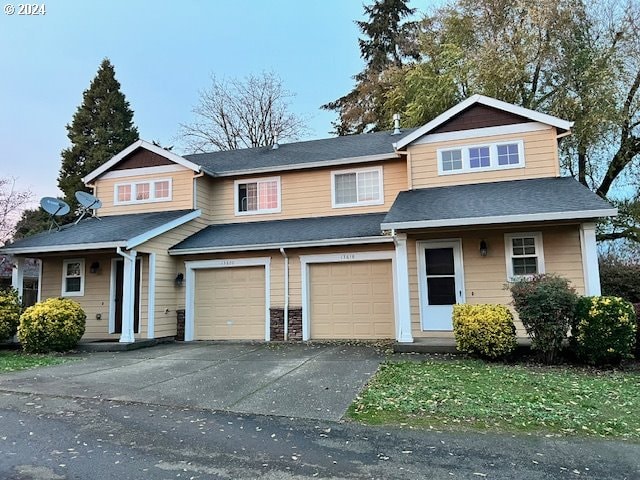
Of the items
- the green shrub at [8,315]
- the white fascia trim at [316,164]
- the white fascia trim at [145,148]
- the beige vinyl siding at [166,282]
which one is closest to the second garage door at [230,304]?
the beige vinyl siding at [166,282]

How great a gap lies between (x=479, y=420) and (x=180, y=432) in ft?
10.6

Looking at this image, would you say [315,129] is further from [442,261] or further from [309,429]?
[309,429]

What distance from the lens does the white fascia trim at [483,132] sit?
10727 millimetres

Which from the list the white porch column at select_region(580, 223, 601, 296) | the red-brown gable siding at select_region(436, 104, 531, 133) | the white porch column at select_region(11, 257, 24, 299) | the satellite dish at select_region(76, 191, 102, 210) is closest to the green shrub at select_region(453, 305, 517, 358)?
the white porch column at select_region(580, 223, 601, 296)

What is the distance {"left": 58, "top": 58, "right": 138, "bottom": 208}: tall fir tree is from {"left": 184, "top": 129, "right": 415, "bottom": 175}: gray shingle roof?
17060 mm

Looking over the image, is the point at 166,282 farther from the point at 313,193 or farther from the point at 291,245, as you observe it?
the point at 313,193

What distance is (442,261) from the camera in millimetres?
10141

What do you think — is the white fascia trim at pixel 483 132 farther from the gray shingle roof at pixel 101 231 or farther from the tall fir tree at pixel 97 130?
the tall fir tree at pixel 97 130

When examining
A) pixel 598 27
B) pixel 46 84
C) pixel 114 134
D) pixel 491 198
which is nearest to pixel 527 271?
pixel 491 198

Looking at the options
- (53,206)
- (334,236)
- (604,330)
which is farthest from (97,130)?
(604,330)

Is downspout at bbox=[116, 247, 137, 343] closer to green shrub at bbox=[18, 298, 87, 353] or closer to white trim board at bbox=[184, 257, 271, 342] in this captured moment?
green shrub at bbox=[18, 298, 87, 353]

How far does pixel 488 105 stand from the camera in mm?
11023

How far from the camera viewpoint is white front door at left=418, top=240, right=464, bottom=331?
998 cm

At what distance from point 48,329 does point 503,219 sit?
402 inches
